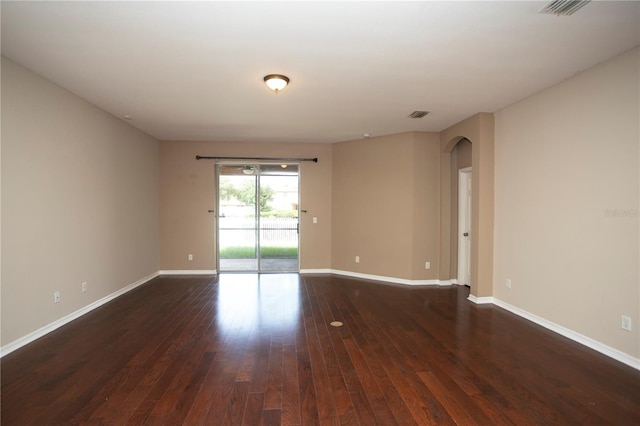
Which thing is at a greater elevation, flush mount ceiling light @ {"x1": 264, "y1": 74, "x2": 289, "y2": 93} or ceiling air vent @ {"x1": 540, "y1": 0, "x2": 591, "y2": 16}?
ceiling air vent @ {"x1": 540, "y1": 0, "x2": 591, "y2": 16}

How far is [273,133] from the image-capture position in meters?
5.78

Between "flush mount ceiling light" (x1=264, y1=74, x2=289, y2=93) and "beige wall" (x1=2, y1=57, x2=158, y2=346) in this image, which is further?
"flush mount ceiling light" (x1=264, y1=74, x2=289, y2=93)

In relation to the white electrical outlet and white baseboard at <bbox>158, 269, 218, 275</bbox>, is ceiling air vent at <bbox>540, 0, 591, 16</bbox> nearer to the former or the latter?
the white electrical outlet

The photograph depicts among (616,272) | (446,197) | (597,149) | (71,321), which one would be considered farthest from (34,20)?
(446,197)

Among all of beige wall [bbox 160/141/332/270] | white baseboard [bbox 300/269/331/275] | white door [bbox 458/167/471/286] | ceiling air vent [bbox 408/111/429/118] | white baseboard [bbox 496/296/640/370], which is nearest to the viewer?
white baseboard [bbox 496/296/640/370]

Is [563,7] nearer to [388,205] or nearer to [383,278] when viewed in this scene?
[388,205]

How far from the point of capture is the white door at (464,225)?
5.48 metres

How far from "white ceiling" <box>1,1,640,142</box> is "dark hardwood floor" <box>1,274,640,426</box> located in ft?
9.03

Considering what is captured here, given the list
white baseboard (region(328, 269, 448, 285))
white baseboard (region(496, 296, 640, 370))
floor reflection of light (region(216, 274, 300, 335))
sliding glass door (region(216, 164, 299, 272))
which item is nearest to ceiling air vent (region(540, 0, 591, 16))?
white baseboard (region(496, 296, 640, 370))

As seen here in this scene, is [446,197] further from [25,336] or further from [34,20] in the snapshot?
[25,336]

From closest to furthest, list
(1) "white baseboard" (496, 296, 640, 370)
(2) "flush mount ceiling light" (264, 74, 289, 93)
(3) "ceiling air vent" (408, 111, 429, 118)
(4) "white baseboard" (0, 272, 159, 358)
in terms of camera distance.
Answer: (1) "white baseboard" (496, 296, 640, 370) < (4) "white baseboard" (0, 272, 159, 358) < (2) "flush mount ceiling light" (264, 74, 289, 93) < (3) "ceiling air vent" (408, 111, 429, 118)

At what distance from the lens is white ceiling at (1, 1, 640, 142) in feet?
7.27

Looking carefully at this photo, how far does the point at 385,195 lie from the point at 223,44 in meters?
4.01

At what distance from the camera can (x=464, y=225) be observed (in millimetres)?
5539
